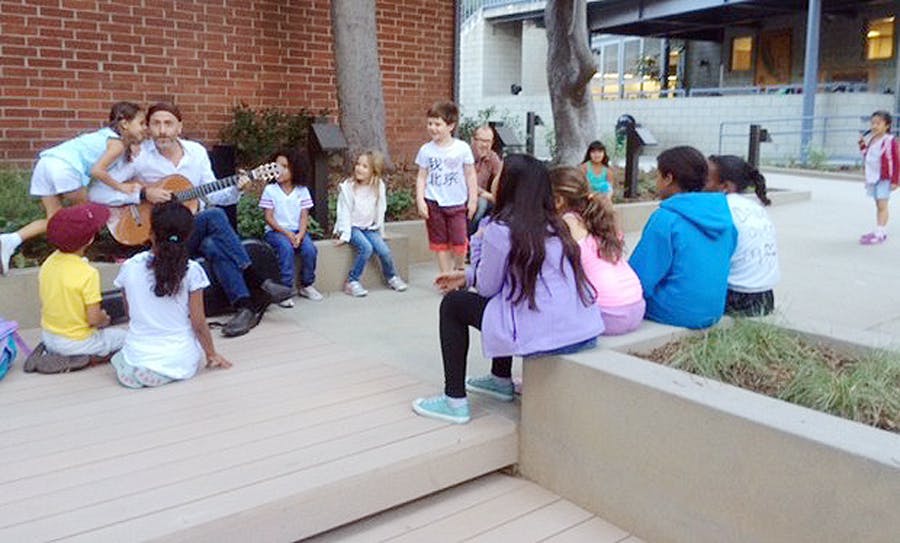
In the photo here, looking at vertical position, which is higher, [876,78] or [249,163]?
[876,78]

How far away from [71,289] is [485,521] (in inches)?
94.8

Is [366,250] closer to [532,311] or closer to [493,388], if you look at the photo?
[493,388]

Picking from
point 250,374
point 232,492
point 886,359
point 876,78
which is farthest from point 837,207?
point 876,78

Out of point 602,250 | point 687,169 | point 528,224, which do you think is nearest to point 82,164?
point 528,224

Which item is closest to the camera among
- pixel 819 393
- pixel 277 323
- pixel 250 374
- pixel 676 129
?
pixel 819 393

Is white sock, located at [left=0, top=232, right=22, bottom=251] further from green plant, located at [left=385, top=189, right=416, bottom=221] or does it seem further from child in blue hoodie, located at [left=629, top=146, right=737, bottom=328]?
child in blue hoodie, located at [left=629, top=146, right=737, bottom=328]

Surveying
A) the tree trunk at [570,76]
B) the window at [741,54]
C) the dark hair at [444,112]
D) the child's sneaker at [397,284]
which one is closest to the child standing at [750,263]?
the dark hair at [444,112]

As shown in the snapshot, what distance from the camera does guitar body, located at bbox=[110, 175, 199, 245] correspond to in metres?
5.38

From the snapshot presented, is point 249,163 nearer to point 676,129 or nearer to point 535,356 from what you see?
point 535,356

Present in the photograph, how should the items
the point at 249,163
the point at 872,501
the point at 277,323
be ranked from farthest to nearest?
1. the point at 249,163
2. the point at 277,323
3. the point at 872,501

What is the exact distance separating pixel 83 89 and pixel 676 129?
62.6ft

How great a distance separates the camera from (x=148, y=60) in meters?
7.75

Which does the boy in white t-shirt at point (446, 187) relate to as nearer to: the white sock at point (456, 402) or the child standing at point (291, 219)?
the child standing at point (291, 219)

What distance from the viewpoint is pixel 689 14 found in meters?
24.6
